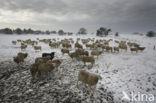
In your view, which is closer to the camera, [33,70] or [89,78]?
[89,78]

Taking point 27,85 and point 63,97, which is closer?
point 63,97

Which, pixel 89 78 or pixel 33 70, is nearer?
pixel 89 78

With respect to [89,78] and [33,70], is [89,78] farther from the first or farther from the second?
[33,70]

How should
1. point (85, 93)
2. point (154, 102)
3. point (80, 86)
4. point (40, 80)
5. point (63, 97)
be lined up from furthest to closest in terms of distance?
1. point (40, 80)
2. point (80, 86)
3. point (85, 93)
4. point (63, 97)
5. point (154, 102)

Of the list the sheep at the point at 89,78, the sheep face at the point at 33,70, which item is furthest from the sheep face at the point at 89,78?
the sheep face at the point at 33,70

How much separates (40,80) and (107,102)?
4.52m

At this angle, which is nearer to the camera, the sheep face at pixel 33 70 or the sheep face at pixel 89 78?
the sheep face at pixel 89 78

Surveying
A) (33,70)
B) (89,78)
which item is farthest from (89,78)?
(33,70)

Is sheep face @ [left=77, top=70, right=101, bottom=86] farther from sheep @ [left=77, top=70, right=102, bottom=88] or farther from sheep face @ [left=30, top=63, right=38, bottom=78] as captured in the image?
sheep face @ [left=30, top=63, right=38, bottom=78]

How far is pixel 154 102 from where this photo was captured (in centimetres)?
454

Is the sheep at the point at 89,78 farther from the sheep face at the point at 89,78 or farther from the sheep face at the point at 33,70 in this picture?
the sheep face at the point at 33,70

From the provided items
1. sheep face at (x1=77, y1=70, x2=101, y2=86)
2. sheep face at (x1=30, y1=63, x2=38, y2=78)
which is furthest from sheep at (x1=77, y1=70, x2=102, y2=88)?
sheep face at (x1=30, y1=63, x2=38, y2=78)

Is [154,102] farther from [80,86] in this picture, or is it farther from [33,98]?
[33,98]

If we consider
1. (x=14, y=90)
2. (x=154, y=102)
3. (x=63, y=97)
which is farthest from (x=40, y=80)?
(x=154, y=102)
